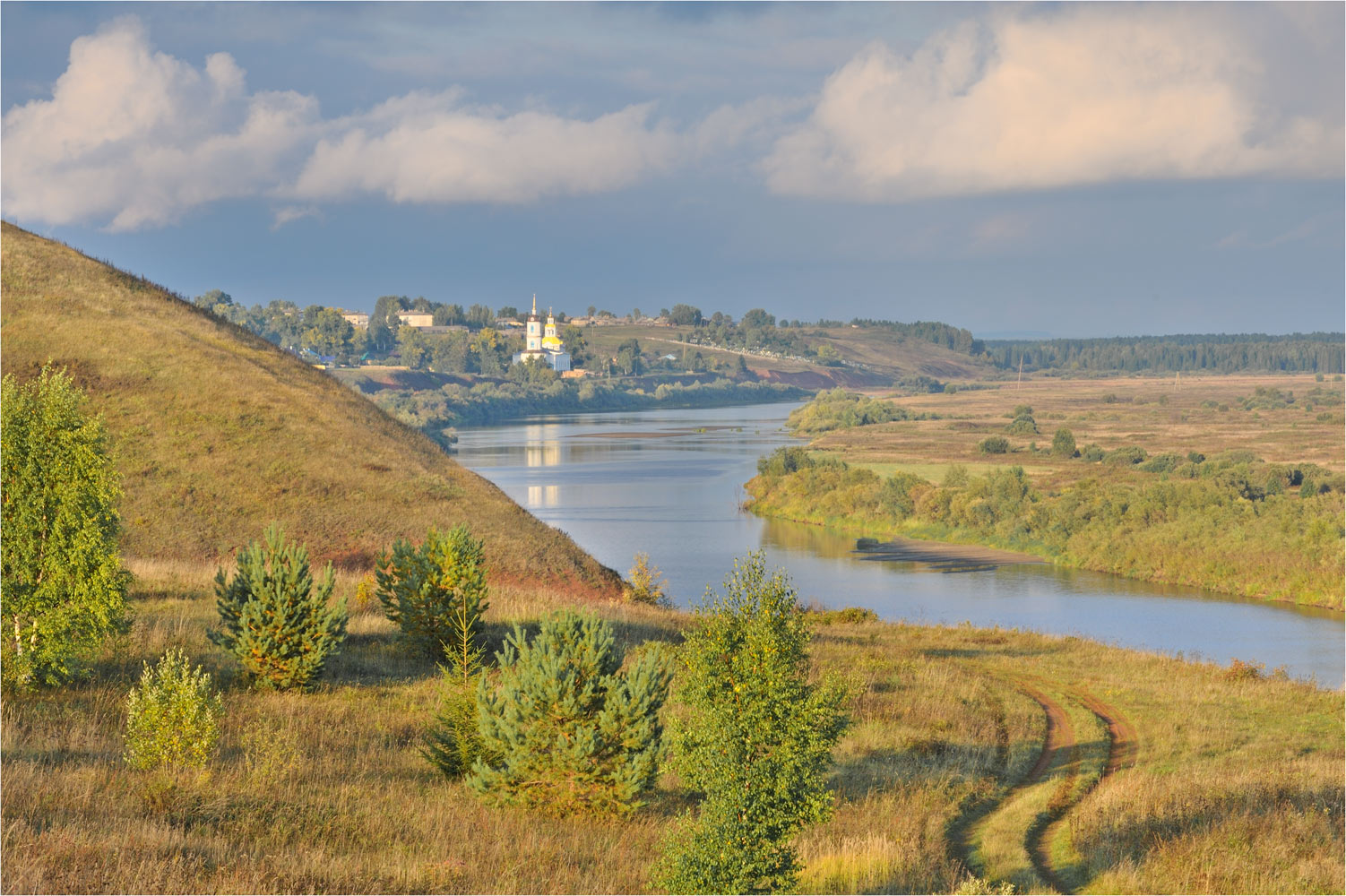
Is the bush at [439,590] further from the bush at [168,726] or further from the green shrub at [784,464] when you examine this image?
the green shrub at [784,464]

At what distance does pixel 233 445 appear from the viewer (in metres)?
38.2

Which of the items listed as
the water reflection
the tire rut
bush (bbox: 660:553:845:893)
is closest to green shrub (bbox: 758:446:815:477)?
the water reflection

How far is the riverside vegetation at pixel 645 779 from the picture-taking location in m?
9.22

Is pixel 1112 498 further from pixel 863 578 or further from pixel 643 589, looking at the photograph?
pixel 643 589

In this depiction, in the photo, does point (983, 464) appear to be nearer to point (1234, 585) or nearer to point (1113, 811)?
point (1234, 585)

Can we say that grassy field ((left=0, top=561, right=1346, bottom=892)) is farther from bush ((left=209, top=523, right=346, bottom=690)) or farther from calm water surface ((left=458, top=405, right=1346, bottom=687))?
calm water surface ((left=458, top=405, right=1346, bottom=687))

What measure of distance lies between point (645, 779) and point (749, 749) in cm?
212

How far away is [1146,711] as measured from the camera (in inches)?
799

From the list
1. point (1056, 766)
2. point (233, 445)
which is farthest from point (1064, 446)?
point (1056, 766)

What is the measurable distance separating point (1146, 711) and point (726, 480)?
67994 mm

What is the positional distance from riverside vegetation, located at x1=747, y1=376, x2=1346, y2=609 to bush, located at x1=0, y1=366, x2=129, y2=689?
4974 cm

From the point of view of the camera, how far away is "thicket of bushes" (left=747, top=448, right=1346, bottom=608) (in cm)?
5275

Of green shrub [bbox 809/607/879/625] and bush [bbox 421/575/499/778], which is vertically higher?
bush [bbox 421/575/499/778]

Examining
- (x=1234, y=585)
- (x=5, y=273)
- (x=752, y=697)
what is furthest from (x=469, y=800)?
(x=1234, y=585)
